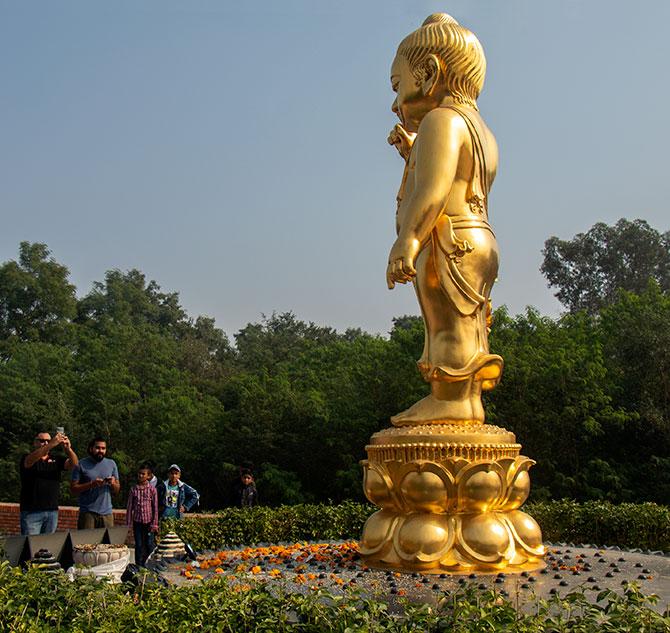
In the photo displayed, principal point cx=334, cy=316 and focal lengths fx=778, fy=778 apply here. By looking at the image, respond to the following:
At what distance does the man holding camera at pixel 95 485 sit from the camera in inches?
284

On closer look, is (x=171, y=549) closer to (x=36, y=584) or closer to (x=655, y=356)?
(x=36, y=584)

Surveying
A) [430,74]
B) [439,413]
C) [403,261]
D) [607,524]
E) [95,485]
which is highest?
[430,74]

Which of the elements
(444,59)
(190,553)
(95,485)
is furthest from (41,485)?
(444,59)

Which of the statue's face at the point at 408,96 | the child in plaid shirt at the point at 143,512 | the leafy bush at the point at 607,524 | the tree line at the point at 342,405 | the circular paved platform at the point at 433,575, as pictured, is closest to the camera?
the circular paved platform at the point at 433,575

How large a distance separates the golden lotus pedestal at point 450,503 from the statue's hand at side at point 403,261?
1089 millimetres

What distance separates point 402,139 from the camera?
6.39m

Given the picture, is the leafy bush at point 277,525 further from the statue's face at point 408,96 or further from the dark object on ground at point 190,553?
the statue's face at point 408,96

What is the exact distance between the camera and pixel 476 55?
243 inches

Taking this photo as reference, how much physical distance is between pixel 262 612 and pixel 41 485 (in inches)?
170

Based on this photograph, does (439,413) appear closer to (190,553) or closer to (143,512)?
(190,553)

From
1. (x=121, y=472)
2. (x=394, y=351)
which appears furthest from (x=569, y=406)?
(x=121, y=472)

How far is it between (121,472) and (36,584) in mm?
16686

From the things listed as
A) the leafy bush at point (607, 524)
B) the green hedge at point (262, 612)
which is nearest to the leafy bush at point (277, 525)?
the leafy bush at point (607, 524)

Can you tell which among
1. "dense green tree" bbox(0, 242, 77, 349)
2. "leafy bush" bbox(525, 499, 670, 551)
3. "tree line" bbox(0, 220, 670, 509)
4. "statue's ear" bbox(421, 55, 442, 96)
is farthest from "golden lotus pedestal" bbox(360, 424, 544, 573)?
"dense green tree" bbox(0, 242, 77, 349)
